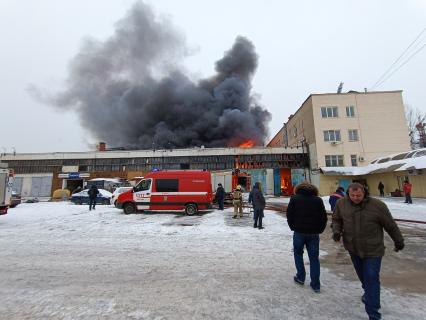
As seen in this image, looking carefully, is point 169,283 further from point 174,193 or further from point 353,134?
point 353,134

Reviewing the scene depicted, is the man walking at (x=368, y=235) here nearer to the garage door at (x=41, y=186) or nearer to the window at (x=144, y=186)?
the window at (x=144, y=186)

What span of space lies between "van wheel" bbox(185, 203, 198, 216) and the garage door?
32.6 m

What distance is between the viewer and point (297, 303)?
3395mm

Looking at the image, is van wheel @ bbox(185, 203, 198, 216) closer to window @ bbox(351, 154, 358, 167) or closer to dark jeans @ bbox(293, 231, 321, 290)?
dark jeans @ bbox(293, 231, 321, 290)

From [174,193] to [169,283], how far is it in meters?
9.77

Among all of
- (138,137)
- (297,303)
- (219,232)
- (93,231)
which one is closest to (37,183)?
(138,137)

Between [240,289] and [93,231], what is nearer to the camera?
[240,289]

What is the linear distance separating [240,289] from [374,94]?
37682mm

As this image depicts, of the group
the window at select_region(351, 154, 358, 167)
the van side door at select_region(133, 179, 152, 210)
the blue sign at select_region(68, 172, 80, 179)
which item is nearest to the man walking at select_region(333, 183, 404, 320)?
the van side door at select_region(133, 179, 152, 210)

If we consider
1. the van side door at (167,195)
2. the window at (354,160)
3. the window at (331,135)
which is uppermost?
the window at (331,135)

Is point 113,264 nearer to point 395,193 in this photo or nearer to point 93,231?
point 93,231

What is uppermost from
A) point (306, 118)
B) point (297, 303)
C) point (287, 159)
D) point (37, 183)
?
point (306, 118)

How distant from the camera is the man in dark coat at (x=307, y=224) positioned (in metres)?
3.92

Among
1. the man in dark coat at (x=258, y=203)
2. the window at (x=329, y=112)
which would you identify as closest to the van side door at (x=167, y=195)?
the man in dark coat at (x=258, y=203)
